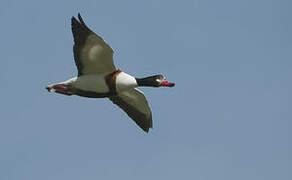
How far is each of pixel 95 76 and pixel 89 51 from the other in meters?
0.90

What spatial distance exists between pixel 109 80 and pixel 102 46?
1.18 meters

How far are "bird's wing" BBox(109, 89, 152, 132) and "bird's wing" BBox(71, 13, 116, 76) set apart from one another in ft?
5.76

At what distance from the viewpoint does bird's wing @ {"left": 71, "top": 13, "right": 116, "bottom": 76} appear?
20.9m

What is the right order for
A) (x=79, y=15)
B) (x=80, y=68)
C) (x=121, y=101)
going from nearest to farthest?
(x=79, y=15) → (x=80, y=68) → (x=121, y=101)

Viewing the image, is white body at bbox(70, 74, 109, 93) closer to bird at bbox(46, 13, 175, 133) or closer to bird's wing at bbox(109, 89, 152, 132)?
bird at bbox(46, 13, 175, 133)

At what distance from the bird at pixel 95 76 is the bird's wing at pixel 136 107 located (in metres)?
0.25

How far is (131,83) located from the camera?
871 inches

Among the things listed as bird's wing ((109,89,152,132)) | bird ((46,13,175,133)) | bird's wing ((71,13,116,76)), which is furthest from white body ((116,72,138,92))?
bird's wing ((109,89,152,132))

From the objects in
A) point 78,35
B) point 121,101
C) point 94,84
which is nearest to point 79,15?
point 78,35

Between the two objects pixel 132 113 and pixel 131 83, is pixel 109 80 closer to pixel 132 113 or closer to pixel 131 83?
Answer: pixel 131 83

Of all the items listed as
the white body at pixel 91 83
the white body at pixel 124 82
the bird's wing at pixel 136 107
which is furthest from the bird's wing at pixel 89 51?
the bird's wing at pixel 136 107

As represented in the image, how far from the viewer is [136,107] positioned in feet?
78.2

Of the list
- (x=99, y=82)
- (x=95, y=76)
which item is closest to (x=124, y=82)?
(x=99, y=82)

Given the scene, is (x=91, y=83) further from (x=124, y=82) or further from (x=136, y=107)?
(x=136, y=107)
